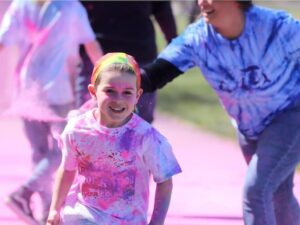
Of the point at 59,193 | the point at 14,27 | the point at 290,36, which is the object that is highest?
the point at 290,36

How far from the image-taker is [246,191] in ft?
16.8

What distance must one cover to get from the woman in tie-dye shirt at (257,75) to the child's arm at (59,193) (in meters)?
0.86

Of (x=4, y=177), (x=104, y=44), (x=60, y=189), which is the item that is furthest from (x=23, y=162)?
(x=60, y=189)

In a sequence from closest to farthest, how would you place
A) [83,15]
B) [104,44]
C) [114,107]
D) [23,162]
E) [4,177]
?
[114,107]
[83,15]
[104,44]
[4,177]
[23,162]

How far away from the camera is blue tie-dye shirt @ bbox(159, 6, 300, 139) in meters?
5.18

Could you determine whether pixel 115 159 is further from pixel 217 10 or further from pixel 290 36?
pixel 290 36

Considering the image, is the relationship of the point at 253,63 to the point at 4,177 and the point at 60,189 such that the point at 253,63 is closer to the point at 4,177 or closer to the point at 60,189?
the point at 60,189

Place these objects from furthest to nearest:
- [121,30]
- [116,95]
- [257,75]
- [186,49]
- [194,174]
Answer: [194,174], [121,30], [186,49], [257,75], [116,95]

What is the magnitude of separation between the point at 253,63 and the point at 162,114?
28.8 feet

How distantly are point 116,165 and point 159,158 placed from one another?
0.19 m

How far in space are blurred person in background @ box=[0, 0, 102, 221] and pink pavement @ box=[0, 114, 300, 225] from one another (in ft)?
3.03

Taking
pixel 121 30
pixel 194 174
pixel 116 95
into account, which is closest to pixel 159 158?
pixel 116 95

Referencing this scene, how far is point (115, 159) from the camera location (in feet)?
15.2

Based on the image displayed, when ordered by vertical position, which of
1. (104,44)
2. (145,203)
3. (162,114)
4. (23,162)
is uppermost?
(145,203)
